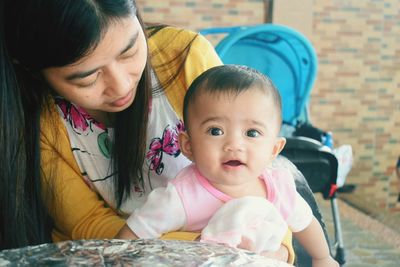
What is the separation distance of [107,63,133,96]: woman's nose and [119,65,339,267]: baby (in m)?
0.14

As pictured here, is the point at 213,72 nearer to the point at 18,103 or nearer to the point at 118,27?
the point at 118,27

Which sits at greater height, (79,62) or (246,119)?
(79,62)

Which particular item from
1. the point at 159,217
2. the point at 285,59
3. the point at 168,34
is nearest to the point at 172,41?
the point at 168,34

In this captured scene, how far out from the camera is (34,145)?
1341 millimetres

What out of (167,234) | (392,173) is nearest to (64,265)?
(167,234)

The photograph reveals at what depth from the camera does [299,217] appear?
1320mm

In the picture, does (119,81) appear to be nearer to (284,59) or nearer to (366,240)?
(284,59)

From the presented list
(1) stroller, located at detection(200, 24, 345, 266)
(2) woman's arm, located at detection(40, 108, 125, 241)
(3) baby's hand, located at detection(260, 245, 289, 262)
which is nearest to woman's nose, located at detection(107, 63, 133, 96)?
(2) woman's arm, located at detection(40, 108, 125, 241)

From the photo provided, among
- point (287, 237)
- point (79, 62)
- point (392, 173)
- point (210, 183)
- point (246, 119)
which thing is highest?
point (79, 62)

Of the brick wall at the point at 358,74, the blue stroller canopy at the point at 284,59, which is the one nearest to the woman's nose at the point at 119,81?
the blue stroller canopy at the point at 284,59

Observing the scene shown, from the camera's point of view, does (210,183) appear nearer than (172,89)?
Yes

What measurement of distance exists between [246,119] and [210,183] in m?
0.17

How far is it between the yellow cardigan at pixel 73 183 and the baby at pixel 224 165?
19 centimetres

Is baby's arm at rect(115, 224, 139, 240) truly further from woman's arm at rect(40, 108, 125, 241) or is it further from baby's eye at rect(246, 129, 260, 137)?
baby's eye at rect(246, 129, 260, 137)
